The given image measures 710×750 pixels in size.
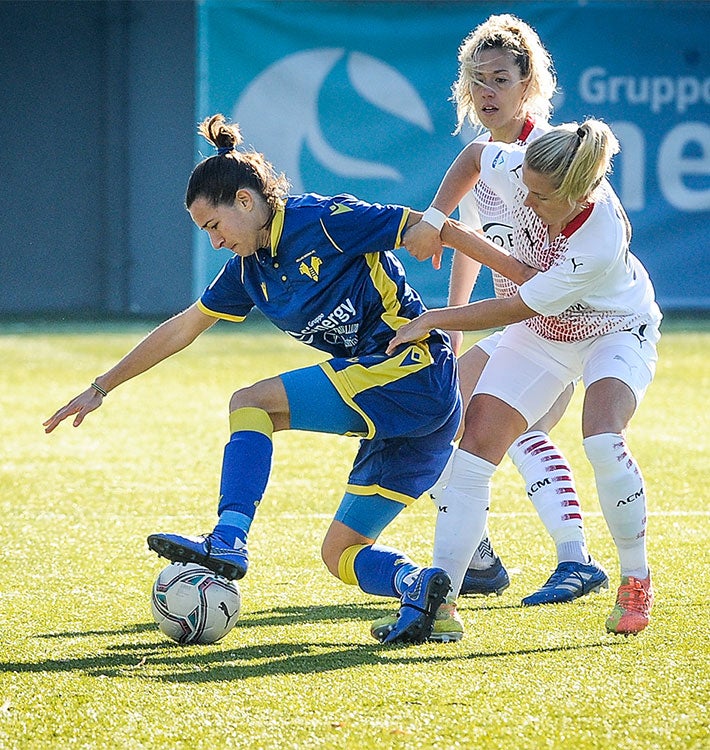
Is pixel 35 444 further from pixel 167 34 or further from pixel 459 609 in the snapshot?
pixel 167 34

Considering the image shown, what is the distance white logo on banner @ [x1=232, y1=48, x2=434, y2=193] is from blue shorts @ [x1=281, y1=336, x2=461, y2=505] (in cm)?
1068

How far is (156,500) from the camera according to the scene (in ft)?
20.5

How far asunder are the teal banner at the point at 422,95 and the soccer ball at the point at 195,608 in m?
10.6

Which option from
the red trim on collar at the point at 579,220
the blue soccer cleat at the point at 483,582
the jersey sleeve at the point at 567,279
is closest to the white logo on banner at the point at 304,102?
the blue soccer cleat at the point at 483,582

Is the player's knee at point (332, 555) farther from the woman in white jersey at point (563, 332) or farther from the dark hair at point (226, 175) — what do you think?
the dark hair at point (226, 175)

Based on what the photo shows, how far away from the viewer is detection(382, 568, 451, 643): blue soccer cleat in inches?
151

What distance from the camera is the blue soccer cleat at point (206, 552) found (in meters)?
3.55

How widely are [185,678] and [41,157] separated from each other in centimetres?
1309

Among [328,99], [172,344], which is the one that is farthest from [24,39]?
[172,344]

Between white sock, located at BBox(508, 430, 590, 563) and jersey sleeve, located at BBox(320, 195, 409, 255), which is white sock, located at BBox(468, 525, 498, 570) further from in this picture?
jersey sleeve, located at BBox(320, 195, 409, 255)

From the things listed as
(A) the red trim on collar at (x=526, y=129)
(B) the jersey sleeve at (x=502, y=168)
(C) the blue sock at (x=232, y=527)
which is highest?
(A) the red trim on collar at (x=526, y=129)

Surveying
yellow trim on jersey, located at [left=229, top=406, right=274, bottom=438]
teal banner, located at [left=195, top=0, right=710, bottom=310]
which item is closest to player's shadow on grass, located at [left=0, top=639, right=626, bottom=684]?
yellow trim on jersey, located at [left=229, top=406, right=274, bottom=438]

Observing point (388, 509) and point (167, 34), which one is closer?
point (388, 509)

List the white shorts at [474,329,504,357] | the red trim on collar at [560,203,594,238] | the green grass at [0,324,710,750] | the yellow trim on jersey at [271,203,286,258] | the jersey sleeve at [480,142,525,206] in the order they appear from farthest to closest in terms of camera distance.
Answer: the white shorts at [474,329,504,357], the jersey sleeve at [480,142,525,206], the red trim on collar at [560,203,594,238], the yellow trim on jersey at [271,203,286,258], the green grass at [0,324,710,750]
